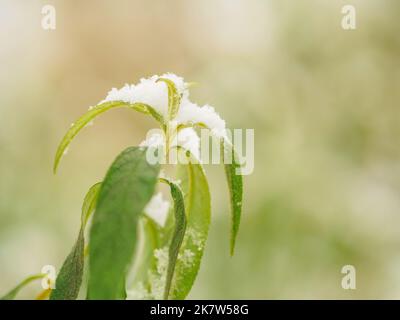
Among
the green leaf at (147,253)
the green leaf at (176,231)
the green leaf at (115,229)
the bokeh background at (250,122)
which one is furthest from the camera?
the bokeh background at (250,122)

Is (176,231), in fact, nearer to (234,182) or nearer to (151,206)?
(234,182)

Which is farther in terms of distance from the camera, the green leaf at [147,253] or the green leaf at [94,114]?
the green leaf at [147,253]

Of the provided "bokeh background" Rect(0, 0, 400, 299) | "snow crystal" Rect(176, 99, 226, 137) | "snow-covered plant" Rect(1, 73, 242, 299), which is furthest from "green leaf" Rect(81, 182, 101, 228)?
"bokeh background" Rect(0, 0, 400, 299)

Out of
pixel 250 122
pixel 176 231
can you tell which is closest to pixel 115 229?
pixel 176 231

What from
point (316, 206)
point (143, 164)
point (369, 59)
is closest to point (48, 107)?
point (316, 206)

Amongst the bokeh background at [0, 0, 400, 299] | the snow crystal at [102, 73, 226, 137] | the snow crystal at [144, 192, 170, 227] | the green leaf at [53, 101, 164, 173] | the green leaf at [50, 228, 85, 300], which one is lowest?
the green leaf at [50, 228, 85, 300]

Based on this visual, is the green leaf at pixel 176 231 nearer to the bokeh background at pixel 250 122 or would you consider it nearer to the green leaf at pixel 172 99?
the green leaf at pixel 172 99

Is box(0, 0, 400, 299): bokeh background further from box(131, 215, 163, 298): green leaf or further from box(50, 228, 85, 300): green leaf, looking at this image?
box(50, 228, 85, 300): green leaf

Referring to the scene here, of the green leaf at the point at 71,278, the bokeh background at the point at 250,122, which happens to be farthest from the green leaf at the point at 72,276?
the bokeh background at the point at 250,122
